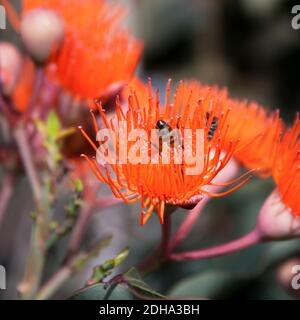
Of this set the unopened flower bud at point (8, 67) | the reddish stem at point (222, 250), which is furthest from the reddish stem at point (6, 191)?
the reddish stem at point (222, 250)

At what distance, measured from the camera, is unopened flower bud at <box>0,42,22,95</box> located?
124 centimetres

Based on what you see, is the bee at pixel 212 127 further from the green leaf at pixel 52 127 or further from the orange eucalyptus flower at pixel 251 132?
the green leaf at pixel 52 127

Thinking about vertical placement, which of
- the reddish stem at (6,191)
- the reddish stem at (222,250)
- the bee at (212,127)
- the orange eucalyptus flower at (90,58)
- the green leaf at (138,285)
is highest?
the orange eucalyptus flower at (90,58)

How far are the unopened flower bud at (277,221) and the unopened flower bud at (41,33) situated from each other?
1.58 ft

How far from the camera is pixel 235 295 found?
1346 mm

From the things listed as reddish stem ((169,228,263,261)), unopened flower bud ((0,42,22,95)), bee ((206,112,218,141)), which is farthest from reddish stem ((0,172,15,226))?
bee ((206,112,218,141))

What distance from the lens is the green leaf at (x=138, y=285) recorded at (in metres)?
0.94

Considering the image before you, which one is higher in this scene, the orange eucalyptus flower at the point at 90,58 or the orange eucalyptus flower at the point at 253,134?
the orange eucalyptus flower at the point at 90,58

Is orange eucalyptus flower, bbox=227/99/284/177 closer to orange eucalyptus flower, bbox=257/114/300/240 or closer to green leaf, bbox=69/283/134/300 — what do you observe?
orange eucalyptus flower, bbox=257/114/300/240

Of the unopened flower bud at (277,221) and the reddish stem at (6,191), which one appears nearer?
the unopened flower bud at (277,221)

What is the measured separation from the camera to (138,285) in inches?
37.1

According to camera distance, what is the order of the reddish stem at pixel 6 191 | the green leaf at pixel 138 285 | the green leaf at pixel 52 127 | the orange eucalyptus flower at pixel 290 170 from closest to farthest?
the green leaf at pixel 138 285 → the orange eucalyptus flower at pixel 290 170 → the green leaf at pixel 52 127 → the reddish stem at pixel 6 191

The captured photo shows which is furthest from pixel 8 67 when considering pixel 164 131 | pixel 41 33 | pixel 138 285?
pixel 138 285
